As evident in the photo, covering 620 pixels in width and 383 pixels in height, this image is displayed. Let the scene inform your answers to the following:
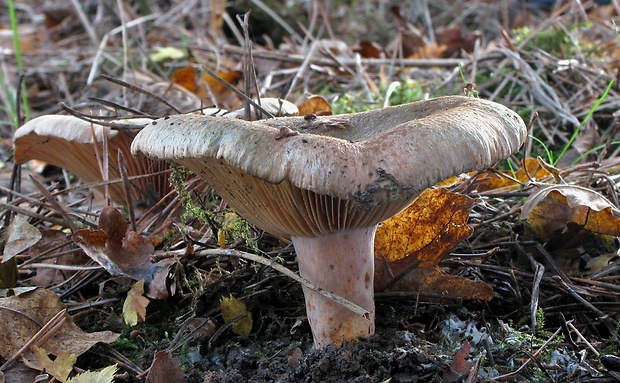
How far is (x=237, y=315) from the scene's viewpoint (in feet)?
6.79

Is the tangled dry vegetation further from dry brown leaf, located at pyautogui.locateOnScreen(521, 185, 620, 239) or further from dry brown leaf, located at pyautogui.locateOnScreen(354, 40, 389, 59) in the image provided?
dry brown leaf, located at pyautogui.locateOnScreen(354, 40, 389, 59)

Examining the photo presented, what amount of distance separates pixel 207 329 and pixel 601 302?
1429 mm

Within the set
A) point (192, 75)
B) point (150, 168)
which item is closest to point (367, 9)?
point (192, 75)

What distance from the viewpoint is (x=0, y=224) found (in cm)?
288

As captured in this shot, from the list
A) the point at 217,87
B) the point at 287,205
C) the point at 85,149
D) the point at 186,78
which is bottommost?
the point at 217,87

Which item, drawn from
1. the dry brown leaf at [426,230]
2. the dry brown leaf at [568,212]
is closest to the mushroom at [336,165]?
the dry brown leaf at [426,230]

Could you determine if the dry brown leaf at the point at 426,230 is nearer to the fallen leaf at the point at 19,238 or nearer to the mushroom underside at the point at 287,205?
the mushroom underside at the point at 287,205

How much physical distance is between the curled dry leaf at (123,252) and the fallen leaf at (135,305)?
42 mm

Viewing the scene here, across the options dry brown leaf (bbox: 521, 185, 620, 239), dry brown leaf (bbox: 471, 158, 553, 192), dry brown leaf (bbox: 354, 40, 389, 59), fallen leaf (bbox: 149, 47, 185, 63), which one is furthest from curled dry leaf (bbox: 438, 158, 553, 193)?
fallen leaf (bbox: 149, 47, 185, 63)

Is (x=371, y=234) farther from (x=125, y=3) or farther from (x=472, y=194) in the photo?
(x=125, y=3)

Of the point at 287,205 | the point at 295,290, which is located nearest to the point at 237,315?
the point at 295,290

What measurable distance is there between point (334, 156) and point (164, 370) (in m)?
0.89

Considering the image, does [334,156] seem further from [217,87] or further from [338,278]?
[217,87]

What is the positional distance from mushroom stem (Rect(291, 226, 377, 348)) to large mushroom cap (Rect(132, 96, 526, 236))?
0.24ft
